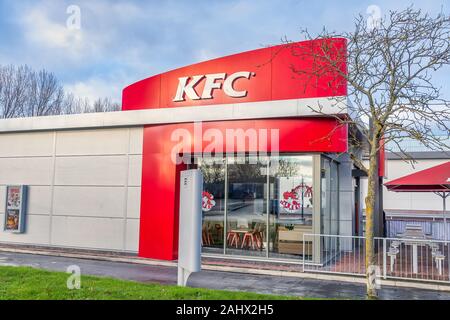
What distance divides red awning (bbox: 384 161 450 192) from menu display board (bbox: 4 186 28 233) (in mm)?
11380

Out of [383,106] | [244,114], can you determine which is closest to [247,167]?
[244,114]

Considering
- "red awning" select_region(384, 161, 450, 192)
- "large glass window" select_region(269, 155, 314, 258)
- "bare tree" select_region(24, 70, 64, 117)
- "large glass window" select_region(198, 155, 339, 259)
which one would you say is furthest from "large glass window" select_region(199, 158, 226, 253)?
"bare tree" select_region(24, 70, 64, 117)

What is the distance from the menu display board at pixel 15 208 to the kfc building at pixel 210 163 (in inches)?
8.0

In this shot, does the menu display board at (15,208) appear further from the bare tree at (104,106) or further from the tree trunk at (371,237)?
the bare tree at (104,106)

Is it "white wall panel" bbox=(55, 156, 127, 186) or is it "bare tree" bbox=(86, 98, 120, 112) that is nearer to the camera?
"white wall panel" bbox=(55, 156, 127, 186)

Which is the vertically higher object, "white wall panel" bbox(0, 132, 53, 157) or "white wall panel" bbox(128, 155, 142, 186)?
"white wall panel" bbox(0, 132, 53, 157)

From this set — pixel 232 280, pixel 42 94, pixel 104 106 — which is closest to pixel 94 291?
pixel 232 280

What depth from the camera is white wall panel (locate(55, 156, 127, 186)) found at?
12.6m

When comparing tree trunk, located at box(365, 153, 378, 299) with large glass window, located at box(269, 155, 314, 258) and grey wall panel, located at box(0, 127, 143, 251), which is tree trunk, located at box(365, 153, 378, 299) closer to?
large glass window, located at box(269, 155, 314, 258)

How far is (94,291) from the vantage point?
257 inches

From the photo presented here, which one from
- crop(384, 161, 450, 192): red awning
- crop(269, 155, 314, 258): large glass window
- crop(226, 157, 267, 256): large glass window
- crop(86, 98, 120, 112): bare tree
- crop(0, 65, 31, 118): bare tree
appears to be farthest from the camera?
crop(86, 98, 120, 112): bare tree

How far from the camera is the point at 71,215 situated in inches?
519

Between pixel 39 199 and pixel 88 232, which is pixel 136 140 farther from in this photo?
pixel 39 199
